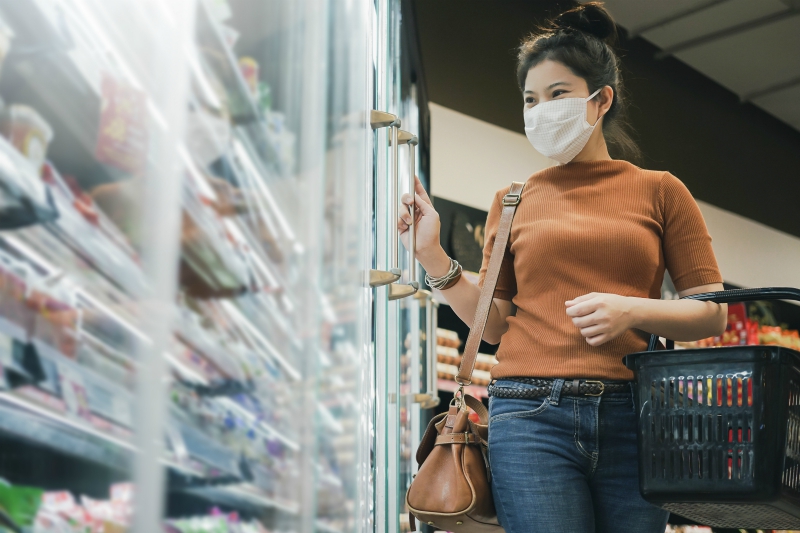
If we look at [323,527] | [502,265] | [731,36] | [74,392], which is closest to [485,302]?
[502,265]

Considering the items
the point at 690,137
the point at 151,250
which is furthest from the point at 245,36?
the point at 690,137

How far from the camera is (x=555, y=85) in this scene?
173 cm

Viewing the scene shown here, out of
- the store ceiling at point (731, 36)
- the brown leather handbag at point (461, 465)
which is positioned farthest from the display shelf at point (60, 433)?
the store ceiling at point (731, 36)

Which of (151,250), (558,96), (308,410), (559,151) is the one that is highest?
(558,96)

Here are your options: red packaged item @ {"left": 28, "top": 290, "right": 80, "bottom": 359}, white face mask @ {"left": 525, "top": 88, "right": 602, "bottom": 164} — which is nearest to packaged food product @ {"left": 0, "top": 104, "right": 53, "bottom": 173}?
red packaged item @ {"left": 28, "top": 290, "right": 80, "bottom": 359}

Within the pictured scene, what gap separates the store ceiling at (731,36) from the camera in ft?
19.6

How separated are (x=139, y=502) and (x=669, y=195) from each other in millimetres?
1196

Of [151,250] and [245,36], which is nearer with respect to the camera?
[151,250]

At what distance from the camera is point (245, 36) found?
108 centimetres

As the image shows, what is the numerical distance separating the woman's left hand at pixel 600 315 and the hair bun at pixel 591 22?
67 centimetres

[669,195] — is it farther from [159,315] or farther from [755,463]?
[159,315]

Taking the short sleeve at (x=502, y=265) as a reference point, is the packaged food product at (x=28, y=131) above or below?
below

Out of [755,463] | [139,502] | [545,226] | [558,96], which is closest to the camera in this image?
[139,502]

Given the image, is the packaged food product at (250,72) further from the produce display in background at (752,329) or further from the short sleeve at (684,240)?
the produce display in background at (752,329)
